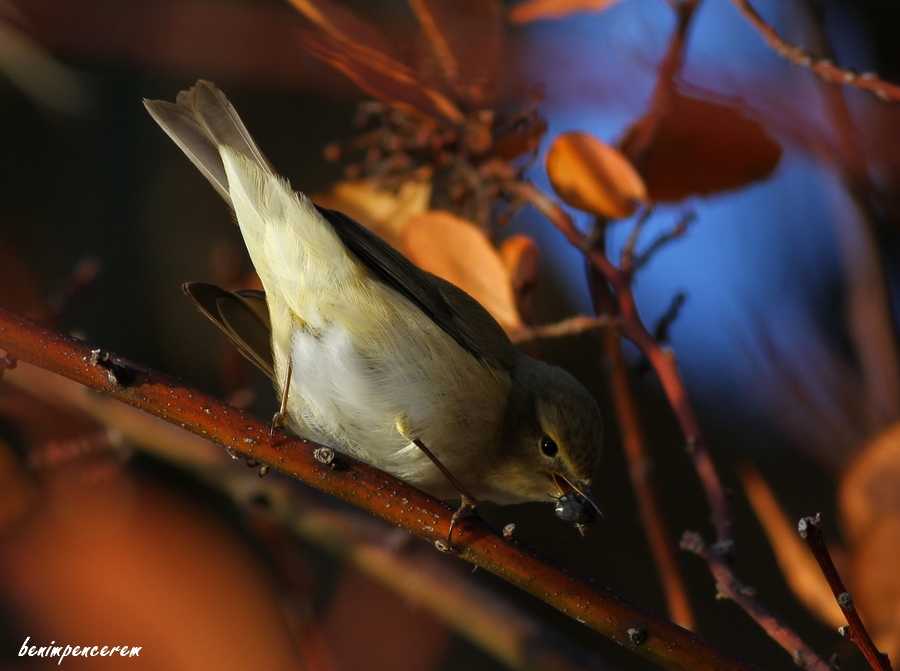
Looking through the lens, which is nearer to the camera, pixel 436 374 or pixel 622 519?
pixel 436 374

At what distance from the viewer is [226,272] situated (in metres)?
1.90

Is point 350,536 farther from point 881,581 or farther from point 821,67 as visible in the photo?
point 821,67

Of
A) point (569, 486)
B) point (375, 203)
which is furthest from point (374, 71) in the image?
point (569, 486)

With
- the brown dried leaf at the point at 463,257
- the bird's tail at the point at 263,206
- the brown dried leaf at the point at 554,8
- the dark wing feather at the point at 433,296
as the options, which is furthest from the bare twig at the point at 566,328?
the brown dried leaf at the point at 554,8

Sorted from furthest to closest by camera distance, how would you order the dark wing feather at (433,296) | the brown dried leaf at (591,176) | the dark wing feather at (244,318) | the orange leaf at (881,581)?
the dark wing feather at (244,318) → the dark wing feather at (433,296) → the brown dried leaf at (591,176) → the orange leaf at (881,581)

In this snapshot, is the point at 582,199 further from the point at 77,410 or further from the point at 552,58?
the point at 77,410

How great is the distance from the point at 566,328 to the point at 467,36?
0.57 metres

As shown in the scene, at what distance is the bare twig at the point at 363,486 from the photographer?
3.66 feet

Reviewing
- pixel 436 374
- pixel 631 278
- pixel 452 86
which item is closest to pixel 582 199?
pixel 631 278

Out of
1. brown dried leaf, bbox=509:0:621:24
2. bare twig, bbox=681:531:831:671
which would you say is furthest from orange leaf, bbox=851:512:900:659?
brown dried leaf, bbox=509:0:621:24

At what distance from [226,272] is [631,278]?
95cm

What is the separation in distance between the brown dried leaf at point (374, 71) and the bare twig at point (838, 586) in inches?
37.8

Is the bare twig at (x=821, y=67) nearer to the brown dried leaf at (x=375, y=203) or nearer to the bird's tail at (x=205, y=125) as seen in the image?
the brown dried leaf at (x=375, y=203)

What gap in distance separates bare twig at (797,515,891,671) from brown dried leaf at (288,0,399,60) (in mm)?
1059
